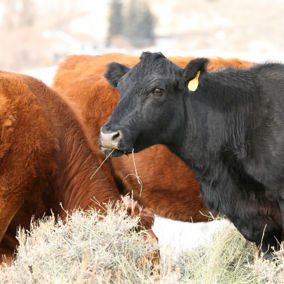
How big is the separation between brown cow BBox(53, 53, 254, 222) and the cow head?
1358 millimetres

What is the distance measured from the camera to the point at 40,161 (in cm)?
386

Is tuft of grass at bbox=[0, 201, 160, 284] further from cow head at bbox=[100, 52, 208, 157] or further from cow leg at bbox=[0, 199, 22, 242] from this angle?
cow head at bbox=[100, 52, 208, 157]

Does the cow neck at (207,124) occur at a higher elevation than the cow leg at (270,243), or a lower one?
higher

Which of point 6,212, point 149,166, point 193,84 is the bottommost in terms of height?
point 149,166

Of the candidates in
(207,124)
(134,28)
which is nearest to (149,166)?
(207,124)

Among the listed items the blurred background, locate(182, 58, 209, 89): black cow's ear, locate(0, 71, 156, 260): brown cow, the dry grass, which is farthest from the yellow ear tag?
the blurred background

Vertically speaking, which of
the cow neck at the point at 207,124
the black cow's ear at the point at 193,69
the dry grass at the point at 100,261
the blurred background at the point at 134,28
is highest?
the black cow's ear at the point at 193,69

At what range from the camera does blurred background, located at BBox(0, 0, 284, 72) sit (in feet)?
121

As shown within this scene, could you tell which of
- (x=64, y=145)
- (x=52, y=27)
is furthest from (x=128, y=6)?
(x=64, y=145)

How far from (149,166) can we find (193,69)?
1880mm

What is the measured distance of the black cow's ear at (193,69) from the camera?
3416 millimetres

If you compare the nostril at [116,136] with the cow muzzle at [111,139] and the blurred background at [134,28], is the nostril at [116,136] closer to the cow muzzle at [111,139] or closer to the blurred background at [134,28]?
the cow muzzle at [111,139]

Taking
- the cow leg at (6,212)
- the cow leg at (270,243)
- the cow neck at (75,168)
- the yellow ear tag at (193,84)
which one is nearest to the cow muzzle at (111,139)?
the yellow ear tag at (193,84)

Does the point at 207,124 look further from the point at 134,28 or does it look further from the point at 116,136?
the point at 134,28
